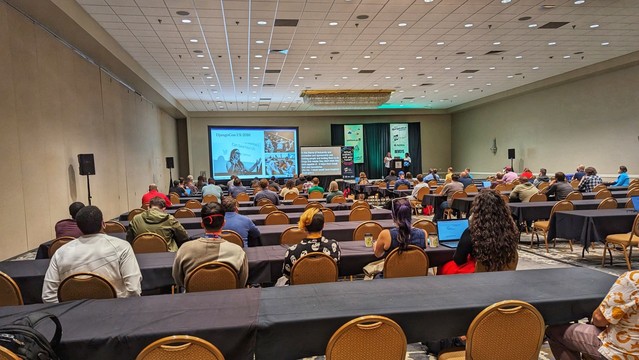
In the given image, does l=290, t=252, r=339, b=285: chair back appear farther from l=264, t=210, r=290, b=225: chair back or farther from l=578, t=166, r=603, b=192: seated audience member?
l=578, t=166, r=603, b=192: seated audience member

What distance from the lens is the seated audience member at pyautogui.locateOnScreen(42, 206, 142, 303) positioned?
282cm

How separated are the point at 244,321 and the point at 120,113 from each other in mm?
12375

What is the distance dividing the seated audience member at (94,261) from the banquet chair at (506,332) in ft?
7.51

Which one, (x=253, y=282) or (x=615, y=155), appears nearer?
(x=253, y=282)

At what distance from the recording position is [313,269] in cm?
322

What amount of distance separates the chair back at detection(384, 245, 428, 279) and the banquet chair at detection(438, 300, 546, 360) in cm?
132

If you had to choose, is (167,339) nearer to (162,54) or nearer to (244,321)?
(244,321)

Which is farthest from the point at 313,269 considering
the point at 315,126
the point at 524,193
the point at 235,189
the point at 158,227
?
the point at 315,126

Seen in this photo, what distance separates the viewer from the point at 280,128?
23875 millimetres

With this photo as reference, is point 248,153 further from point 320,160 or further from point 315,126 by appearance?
point 315,126

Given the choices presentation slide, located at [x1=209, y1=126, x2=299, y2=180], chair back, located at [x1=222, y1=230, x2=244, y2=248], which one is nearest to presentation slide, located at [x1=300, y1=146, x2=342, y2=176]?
presentation slide, located at [x1=209, y1=126, x2=299, y2=180]

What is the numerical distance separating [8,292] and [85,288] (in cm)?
58

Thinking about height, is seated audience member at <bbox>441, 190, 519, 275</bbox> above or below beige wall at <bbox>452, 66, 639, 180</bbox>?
below

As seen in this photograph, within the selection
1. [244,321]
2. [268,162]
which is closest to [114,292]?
[244,321]
